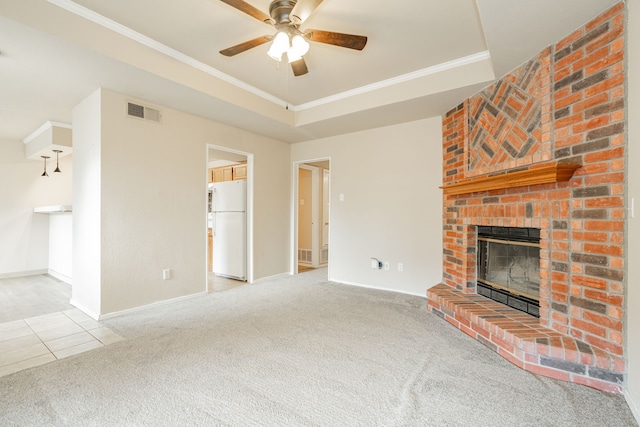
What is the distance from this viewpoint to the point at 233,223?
4.86m

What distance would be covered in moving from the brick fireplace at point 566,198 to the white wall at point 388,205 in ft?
3.37

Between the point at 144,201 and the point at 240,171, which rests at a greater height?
the point at 240,171

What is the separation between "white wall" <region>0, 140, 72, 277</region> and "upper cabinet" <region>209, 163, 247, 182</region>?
2679 millimetres

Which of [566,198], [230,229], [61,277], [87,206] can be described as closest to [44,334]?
[87,206]

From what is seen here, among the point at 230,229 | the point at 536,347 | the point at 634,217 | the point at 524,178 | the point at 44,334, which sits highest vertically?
the point at 524,178

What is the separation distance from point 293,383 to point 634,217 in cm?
215

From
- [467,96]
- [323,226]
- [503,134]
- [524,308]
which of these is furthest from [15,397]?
[323,226]

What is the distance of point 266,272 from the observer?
4.83 meters

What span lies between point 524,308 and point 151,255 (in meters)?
3.75

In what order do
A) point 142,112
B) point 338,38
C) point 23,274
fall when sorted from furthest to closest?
A: 1. point 23,274
2. point 142,112
3. point 338,38

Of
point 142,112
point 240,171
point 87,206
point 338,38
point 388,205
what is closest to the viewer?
point 338,38

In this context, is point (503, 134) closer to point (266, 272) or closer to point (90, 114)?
point (266, 272)

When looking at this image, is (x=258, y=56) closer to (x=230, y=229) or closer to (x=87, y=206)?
(x=87, y=206)

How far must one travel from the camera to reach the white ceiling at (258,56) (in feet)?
6.83
